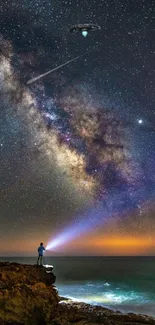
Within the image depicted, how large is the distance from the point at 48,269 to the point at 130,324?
914cm

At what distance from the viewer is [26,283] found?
20047 millimetres

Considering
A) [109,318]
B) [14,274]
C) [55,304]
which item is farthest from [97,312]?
[14,274]

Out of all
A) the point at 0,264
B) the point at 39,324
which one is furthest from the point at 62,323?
the point at 0,264

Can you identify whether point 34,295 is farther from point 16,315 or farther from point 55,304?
point 55,304

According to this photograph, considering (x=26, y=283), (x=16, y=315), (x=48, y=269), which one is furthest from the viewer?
(x=48, y=269)

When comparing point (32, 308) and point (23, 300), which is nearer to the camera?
point (23, 300)

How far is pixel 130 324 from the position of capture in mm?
19672

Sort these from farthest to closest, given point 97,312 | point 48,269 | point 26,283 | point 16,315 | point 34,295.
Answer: point 48,269, point 97,312, point 26,283, point 34,295, point 16,315

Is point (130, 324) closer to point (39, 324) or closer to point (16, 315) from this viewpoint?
point (39, 324)

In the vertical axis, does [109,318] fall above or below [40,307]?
below

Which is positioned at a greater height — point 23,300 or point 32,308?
point 23,300

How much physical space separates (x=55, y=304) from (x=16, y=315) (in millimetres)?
4611

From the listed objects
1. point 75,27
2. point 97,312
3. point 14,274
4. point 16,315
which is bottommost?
point 97,312

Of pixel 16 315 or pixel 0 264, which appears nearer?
pixel 16 315
